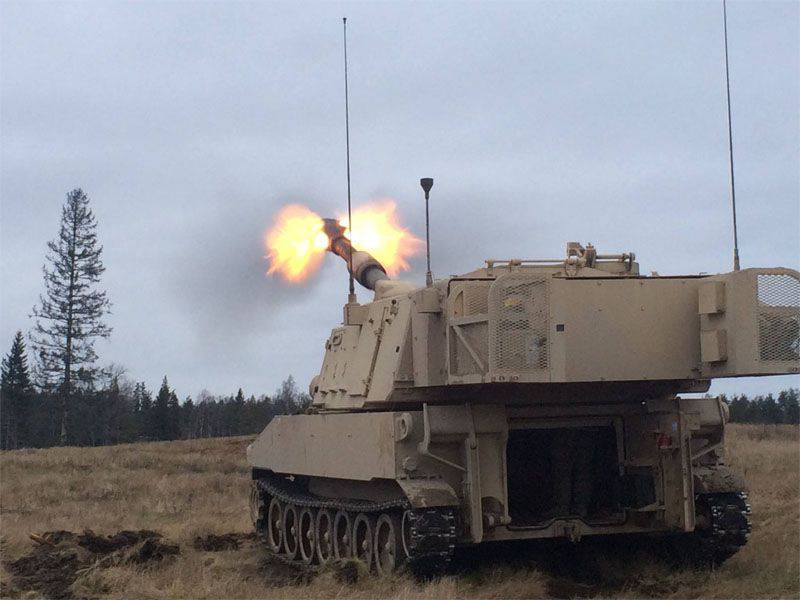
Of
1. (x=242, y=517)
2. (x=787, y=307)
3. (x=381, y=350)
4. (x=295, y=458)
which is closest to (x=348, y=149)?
(x=381, y=350)

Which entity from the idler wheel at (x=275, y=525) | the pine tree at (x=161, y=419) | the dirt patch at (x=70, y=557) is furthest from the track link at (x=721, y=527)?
the pine tree at (x=161, y=419)

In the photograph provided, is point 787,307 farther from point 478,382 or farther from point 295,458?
point 295,458

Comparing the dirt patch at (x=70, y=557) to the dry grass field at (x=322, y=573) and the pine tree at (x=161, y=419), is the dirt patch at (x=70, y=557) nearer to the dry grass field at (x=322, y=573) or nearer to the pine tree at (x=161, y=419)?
the dry grass field at (x=322, y=573)

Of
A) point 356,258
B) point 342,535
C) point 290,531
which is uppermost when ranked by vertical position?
point 356,258

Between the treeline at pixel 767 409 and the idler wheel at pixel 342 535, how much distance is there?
48.9 meters

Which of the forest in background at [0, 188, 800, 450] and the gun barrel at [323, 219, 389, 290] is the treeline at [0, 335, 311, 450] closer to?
the forest in background at [0, 188, 800, 450]

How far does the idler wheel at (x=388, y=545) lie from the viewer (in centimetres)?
1230

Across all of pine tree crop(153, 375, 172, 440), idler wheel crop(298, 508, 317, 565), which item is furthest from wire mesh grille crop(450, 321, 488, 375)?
pine tree crop(153, 375, 172, 440)

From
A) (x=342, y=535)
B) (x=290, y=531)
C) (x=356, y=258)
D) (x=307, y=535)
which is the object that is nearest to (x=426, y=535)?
(x=342, y=535)

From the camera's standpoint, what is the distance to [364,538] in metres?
13.6

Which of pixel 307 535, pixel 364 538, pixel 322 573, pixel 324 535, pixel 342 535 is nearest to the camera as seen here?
pixel 322 573

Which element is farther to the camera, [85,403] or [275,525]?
[85,403]

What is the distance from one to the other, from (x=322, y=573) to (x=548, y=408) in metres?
3.13

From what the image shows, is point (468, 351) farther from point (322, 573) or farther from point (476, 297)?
point (322, 573)
